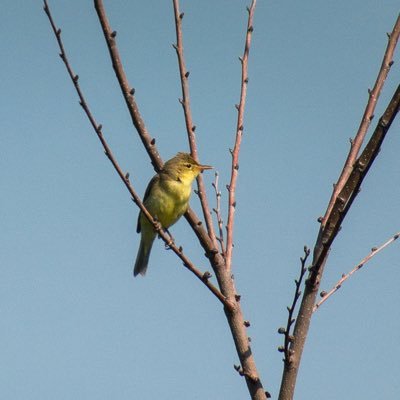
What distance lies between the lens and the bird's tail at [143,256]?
8.09m

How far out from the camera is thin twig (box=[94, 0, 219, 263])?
3.10 metres

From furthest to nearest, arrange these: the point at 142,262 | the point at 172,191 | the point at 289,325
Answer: the point at 142,262, the point at 172,191, the point at 289,325

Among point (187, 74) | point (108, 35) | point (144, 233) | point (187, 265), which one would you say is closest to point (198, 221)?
point (187, 265)

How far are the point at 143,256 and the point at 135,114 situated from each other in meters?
4.97

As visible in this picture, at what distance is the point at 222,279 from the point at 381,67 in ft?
4.24

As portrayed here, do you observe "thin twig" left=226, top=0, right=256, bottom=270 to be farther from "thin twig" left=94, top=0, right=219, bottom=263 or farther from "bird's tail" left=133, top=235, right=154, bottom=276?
"bird's tail" left=133, top=235, right=154, bottom=276

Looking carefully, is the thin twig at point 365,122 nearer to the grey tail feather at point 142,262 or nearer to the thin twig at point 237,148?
the thin twig at point 237,148

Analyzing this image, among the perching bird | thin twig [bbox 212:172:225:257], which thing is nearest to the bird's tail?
the perching bird

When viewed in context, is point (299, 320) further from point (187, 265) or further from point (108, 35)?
point (108, 35)

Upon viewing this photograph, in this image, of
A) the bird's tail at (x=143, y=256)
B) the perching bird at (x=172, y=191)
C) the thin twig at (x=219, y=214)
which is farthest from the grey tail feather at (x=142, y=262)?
the thin twig at (x=219, y=214)

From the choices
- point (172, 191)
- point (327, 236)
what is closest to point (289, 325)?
point (327, 236)

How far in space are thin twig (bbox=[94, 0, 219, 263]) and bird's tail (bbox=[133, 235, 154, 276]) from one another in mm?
4583

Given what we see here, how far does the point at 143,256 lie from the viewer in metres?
8.09

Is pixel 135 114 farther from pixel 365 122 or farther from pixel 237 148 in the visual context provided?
pixel 365 122
